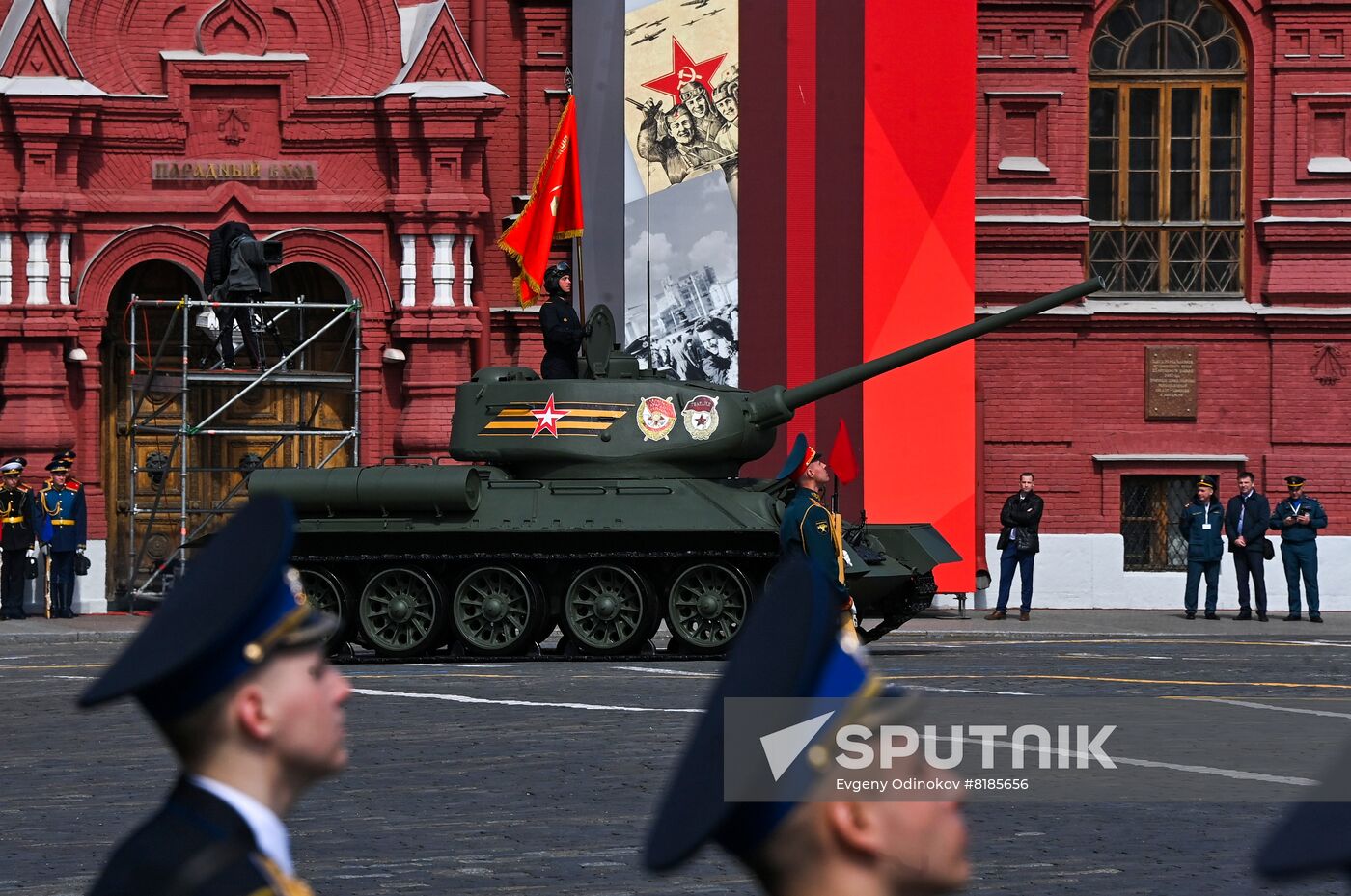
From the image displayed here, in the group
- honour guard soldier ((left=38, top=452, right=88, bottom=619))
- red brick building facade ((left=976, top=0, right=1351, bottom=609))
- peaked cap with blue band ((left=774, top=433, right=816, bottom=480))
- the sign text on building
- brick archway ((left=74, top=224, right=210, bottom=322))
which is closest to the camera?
peaked cap with blue band ((left=774, top=433, right=816, bottom=480))

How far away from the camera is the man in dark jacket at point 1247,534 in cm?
2469

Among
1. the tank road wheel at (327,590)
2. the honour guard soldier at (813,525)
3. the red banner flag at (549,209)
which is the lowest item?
the tank road wheel at (327,590)

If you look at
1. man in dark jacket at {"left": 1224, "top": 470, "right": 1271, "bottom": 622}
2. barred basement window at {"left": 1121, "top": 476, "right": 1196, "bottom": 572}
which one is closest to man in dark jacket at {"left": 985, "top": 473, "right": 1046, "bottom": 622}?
man in dark jacket at {"left": 1224, "top": 470, "right": 1271, "bottom": 622}

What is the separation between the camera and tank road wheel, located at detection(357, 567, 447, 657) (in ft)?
62.5

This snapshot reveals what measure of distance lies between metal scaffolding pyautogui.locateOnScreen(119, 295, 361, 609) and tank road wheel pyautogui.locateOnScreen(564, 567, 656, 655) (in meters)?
6.34

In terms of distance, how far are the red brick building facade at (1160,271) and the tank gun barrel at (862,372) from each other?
560 cm

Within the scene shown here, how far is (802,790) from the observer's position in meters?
2.37

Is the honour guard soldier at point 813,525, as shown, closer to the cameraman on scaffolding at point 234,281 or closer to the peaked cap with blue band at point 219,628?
the cameraman on scaffolding at point 234,281

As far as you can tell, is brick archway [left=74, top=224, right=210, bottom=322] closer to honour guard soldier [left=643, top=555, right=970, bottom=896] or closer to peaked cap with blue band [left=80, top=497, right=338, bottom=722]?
peaked cap with blue band [left=80, top=497, right=338, bottom=722]

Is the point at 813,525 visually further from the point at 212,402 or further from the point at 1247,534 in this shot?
the point at 212,402

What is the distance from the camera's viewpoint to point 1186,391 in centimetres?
2673

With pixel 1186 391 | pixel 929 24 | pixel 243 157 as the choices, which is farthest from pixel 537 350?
pixel 1186 391

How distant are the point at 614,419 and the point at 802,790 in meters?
17.5

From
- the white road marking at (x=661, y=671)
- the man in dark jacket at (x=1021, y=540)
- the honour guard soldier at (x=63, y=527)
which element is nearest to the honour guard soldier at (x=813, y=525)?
the white road marking at (x=661, y=671)
